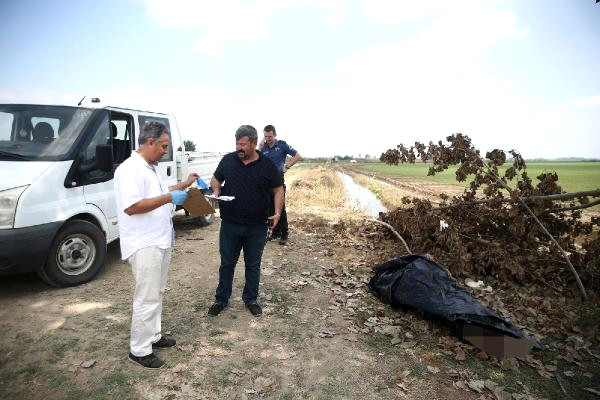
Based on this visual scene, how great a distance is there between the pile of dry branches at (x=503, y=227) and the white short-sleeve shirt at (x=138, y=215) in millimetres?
4700

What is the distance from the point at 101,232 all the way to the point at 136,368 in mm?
2386

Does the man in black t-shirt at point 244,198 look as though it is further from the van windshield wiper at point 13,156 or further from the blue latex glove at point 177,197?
the van windshield wiper at point 13,156

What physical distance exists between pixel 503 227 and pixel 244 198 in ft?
15.8

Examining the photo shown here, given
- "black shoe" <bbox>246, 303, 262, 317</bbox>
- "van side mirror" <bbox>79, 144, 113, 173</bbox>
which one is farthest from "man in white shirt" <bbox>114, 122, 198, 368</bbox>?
"van side mirror" <bbox>79, 144, 113, 173</bbox>

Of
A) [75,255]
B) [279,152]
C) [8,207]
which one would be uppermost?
[279,152]

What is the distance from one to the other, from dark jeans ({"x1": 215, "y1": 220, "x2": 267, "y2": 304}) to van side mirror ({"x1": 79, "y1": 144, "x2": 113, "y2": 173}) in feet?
5.87

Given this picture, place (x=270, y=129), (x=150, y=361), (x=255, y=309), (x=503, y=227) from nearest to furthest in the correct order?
(x=150, y=361) < (x=255, y=309) < (x=503, y=227) < (x=270, y=129)

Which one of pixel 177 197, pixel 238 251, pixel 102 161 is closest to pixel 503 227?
pixel 238 251

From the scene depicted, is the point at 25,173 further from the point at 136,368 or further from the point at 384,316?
the point at 384,316

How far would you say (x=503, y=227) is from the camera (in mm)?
6355

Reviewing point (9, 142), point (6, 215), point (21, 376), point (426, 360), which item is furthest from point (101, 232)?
point (426, 360)

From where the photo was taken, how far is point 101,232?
4953 millimetres

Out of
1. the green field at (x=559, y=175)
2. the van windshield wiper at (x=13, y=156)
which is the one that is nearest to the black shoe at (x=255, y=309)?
the van windshield wiper at (x=13, y=156)

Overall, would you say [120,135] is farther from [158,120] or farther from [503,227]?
[503,227]
